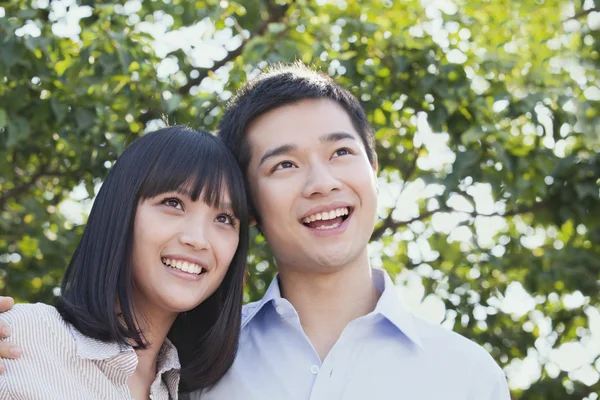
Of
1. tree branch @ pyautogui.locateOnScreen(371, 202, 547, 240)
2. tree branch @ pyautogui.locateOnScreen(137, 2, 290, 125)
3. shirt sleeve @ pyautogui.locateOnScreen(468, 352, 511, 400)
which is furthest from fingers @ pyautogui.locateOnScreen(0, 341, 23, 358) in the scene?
tree branch @ pyautogui.locateOnScreen(371, 202, 547, 240)

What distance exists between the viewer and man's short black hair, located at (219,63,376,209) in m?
2.71

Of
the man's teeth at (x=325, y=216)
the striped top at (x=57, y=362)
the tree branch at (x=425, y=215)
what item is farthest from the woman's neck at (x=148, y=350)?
the tree branch at (x=425, y=215)

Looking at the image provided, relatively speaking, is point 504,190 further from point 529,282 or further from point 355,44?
point 355,44

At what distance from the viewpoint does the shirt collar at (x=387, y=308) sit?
2482 mm

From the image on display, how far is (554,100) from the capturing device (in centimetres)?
340

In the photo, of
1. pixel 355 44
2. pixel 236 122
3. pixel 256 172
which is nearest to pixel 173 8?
pixel 355 44

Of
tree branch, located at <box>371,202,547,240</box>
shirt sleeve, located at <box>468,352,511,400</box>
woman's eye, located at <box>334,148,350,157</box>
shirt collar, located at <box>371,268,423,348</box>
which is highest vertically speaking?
woman's eye, located at <box>334,148,350,157</box>

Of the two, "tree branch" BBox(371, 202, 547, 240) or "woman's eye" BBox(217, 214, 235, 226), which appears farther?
"tree branch" BBox(371, 202, 547, 240)

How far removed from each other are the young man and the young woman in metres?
0.12

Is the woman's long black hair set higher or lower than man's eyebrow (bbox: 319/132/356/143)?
lower

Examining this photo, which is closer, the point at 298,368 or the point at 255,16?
the point at 298,368

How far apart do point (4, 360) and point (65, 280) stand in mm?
437

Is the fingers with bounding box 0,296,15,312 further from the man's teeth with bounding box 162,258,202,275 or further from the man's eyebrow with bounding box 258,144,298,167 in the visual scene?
the man's eyebrow with bounding box 258,144,298,167

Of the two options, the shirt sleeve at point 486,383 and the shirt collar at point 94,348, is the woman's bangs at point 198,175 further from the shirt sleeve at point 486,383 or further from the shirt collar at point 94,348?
the shirt sleeve at point 486,383
